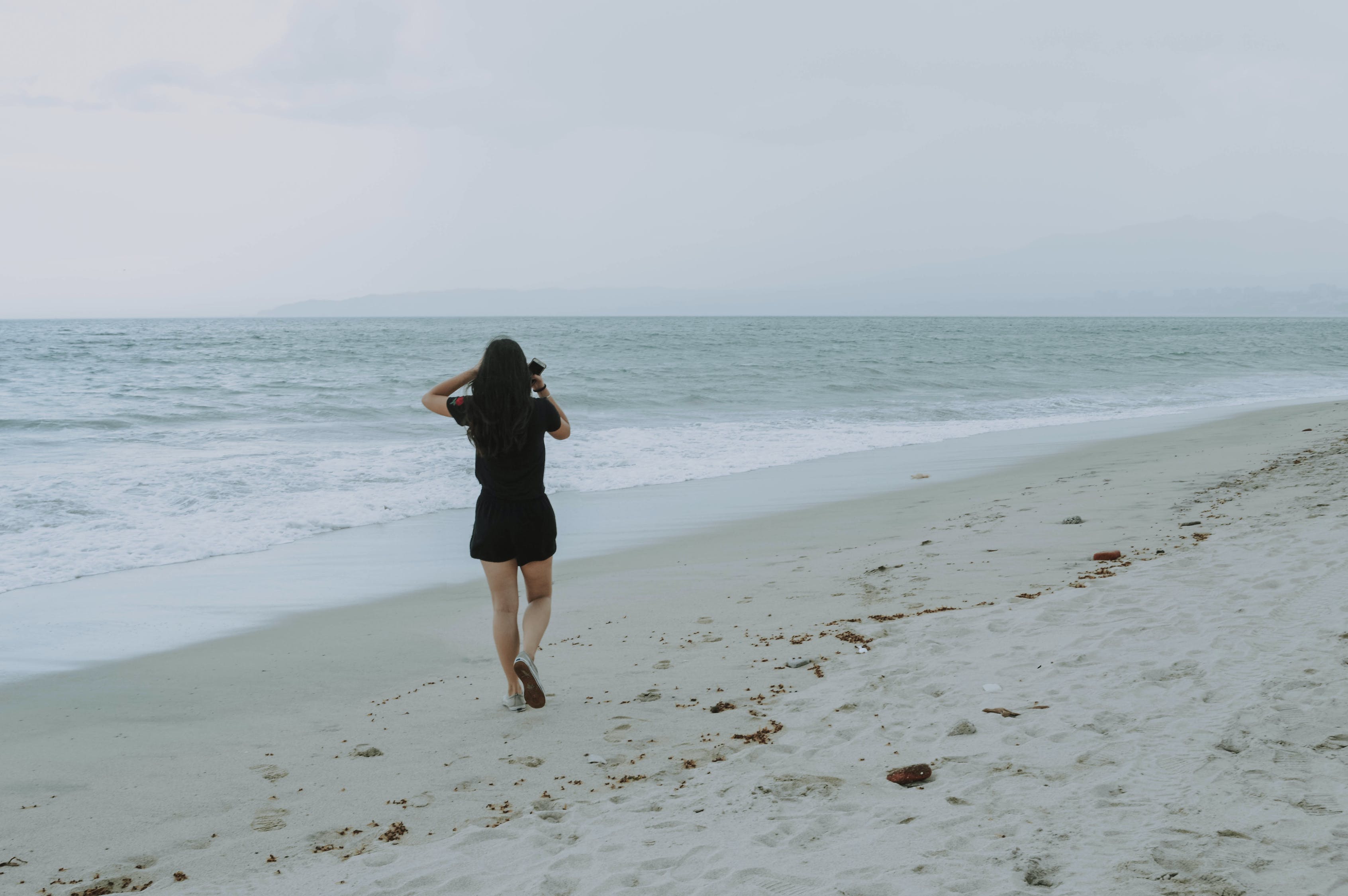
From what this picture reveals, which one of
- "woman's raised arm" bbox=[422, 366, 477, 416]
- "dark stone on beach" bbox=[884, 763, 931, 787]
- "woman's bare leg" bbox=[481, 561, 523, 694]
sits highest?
"woman's raised arm" bbox=[422, 366, 477, 416]

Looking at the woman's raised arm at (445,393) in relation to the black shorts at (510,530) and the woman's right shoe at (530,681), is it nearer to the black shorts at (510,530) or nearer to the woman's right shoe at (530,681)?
the black shorts at (510,530)

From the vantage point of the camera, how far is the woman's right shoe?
4.18 metres

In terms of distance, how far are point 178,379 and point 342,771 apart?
25590 mm

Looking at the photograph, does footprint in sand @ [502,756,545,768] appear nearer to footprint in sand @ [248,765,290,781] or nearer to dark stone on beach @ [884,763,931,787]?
footprint in sand @ [248,765,290,781]

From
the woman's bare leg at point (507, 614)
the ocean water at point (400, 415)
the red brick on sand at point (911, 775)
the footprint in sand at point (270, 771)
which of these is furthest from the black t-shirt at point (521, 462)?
the ocean water at point (400, 415)

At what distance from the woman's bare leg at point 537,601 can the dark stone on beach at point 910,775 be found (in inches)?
72.2

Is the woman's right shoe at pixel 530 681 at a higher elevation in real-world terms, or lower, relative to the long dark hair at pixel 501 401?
lower

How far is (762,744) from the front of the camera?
3.71 m

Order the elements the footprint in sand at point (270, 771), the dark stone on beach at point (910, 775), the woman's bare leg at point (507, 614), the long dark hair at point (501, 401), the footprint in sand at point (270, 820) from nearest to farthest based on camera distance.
A: the dark stone on beach at point (910, 775)
the footprint in sand at point (270, 820)
the footprint in sand at point (270, 771)
the long dark hair at point (501, 401)
the woman's bare leg at point (507, 614)

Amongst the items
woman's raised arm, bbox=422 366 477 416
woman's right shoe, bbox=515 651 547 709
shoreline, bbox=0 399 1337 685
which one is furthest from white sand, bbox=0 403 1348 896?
woman's raised arm, bbox=422 366 477 416

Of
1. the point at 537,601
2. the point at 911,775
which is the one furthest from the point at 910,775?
the point at 537,601

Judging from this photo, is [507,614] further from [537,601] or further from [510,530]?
[510,530]

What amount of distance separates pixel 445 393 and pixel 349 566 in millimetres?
4177

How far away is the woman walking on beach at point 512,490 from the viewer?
405 cm
